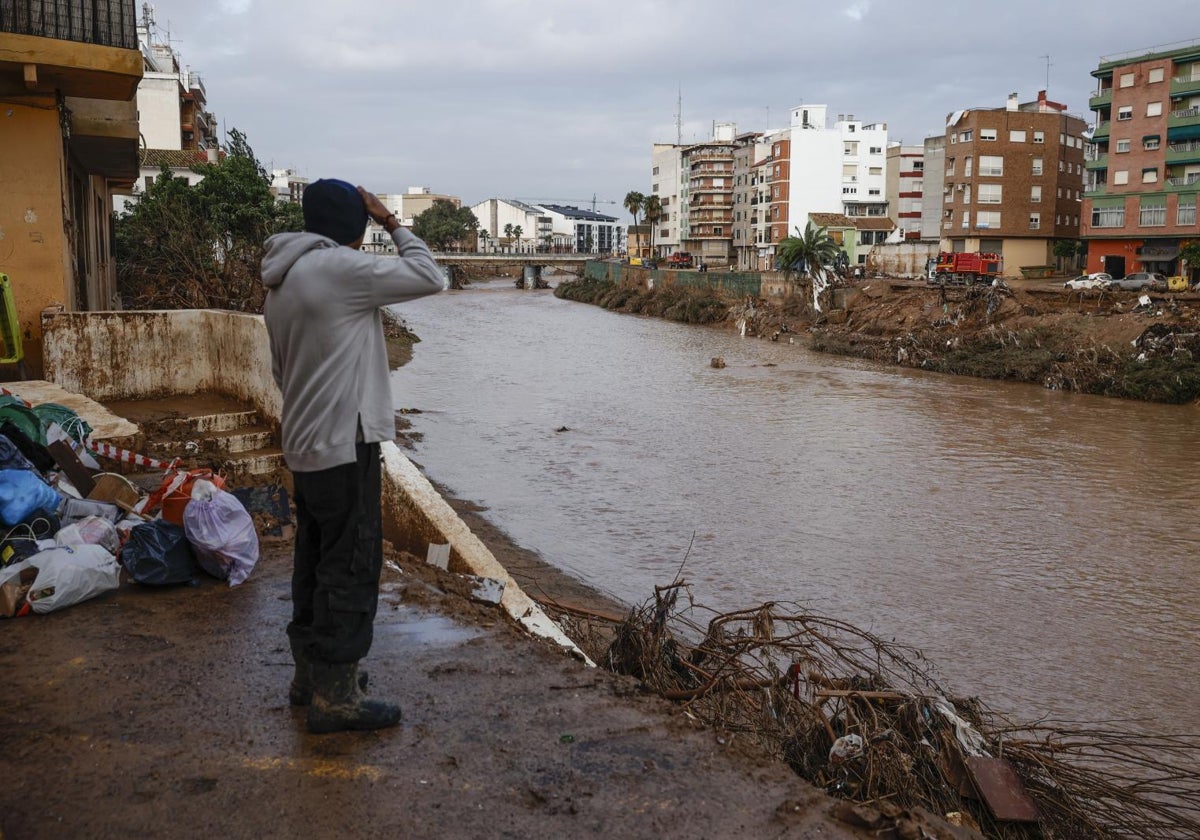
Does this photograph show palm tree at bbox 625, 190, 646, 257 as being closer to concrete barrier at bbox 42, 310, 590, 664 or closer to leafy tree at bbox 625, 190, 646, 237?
leafy tree at bbox 625, 190, 646, 237

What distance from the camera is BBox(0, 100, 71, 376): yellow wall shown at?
9789 millimetres

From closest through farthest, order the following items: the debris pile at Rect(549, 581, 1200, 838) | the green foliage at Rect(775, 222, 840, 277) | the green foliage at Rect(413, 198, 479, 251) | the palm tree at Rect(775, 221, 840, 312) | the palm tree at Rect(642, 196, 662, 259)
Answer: the debris pile at Rect(549, 581, 1200, 838) < the palm tree at Rect(775, 221, 840, 312) < the green foliage at Rect(775, 222, 840, 277) < the palm tree at Rect(642, 196, 662, 259) < the green foliage at Rect(413, 198, 479, 251)

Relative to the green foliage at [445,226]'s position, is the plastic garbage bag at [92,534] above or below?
below

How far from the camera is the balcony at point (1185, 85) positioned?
49062 mm

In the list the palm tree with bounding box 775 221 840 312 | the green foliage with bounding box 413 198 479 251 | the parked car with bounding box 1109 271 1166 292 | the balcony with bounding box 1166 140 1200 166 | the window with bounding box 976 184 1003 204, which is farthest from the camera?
the green foliage with bounding box 413 198 479 251

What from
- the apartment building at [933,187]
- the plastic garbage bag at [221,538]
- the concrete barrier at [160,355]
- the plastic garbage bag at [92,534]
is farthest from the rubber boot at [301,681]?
the apartment building at [933,187]

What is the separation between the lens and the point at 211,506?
5.01 m

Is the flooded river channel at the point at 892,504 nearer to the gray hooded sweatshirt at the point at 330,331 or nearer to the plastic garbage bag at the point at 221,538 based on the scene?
the plastic garbage bag at the point at 221,538

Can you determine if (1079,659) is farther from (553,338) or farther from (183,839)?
(553,338)

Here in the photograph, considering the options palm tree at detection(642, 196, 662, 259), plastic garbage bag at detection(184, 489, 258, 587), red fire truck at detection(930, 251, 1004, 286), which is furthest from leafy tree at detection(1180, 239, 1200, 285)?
palm tree at detection(642, 196, 662, 259)

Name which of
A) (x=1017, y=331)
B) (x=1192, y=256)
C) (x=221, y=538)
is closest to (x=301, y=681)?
(x=221, y=538)

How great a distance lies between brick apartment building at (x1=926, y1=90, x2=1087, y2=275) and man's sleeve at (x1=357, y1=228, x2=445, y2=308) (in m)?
63.1

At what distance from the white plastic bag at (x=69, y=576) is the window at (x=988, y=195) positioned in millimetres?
63544

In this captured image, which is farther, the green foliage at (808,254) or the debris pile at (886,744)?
the green foliage at (808,254)
